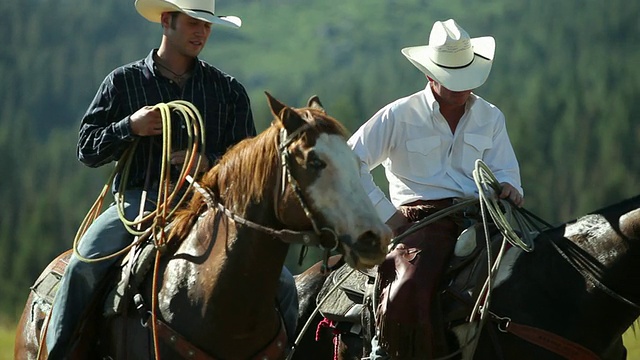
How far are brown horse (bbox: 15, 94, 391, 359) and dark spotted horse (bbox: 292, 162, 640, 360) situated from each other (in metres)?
1.08

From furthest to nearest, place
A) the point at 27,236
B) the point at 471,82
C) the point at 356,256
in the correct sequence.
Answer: the point at 27,236 → the point at 471,82 → the point at 356,256

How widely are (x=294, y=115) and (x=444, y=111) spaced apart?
8.73 feet

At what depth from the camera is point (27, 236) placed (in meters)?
55.3

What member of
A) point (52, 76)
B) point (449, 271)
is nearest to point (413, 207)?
point (449, 271)

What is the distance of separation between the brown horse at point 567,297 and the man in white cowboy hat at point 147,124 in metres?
1.40

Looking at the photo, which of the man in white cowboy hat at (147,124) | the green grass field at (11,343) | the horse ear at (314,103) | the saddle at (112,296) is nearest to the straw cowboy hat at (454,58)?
the man in white cowboy hat at (147,124)

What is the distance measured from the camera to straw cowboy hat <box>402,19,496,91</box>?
26.2ft

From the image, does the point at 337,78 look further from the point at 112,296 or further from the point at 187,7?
the point at 112,296

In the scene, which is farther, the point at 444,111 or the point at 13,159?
the point at 13,159

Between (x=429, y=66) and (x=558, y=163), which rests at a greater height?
(x=429, y=66)

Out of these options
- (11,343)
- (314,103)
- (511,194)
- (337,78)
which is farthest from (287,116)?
(337,78)

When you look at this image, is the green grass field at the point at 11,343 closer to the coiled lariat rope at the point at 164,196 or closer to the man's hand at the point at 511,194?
the man's hand at the point at 511,194

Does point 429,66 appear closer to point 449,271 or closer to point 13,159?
point 449,271

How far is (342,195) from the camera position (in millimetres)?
5609
